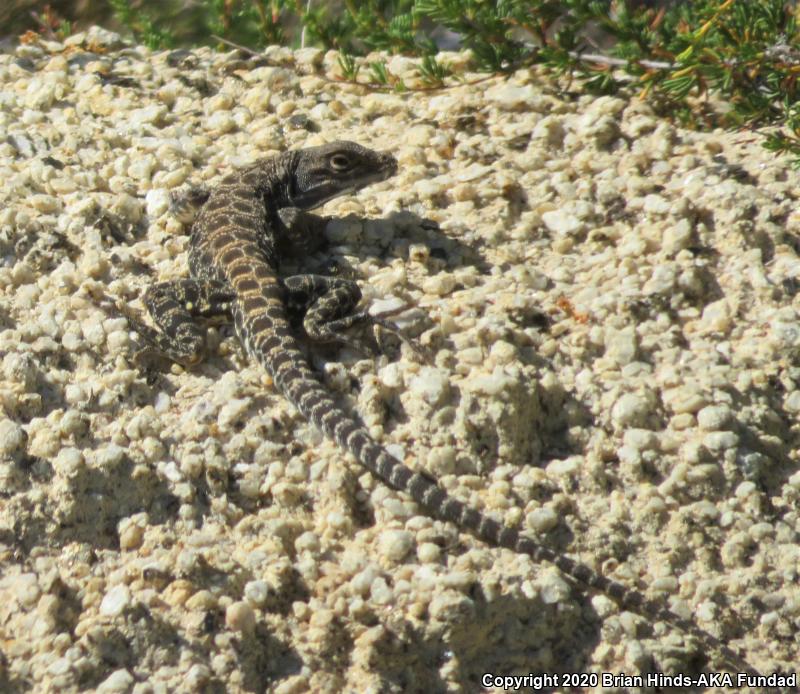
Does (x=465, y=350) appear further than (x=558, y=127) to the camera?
No

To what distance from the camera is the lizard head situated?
5535mm

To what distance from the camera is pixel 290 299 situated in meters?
4.96

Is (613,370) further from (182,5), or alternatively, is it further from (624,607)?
(182,5)

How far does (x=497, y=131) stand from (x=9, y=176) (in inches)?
93.7

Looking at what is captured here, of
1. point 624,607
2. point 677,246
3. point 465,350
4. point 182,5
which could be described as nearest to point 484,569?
point 624,607

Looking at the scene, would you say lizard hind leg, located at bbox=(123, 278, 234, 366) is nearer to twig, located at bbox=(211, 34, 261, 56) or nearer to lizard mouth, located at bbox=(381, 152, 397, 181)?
lizard mouth, located at bbox=(381, 152, 397, 181)

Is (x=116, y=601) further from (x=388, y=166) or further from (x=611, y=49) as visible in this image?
(x=611, y=49)

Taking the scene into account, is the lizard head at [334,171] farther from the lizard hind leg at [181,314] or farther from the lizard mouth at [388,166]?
the lizard hind leg at [181,314]

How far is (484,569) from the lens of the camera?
3.93 m

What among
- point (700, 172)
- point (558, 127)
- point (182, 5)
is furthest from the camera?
point (182, 5)

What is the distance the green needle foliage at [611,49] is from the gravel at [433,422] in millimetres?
197

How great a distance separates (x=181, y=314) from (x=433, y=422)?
3.81 feet

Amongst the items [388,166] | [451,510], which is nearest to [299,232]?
[388,166]

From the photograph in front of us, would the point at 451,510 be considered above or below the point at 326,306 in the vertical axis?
below
